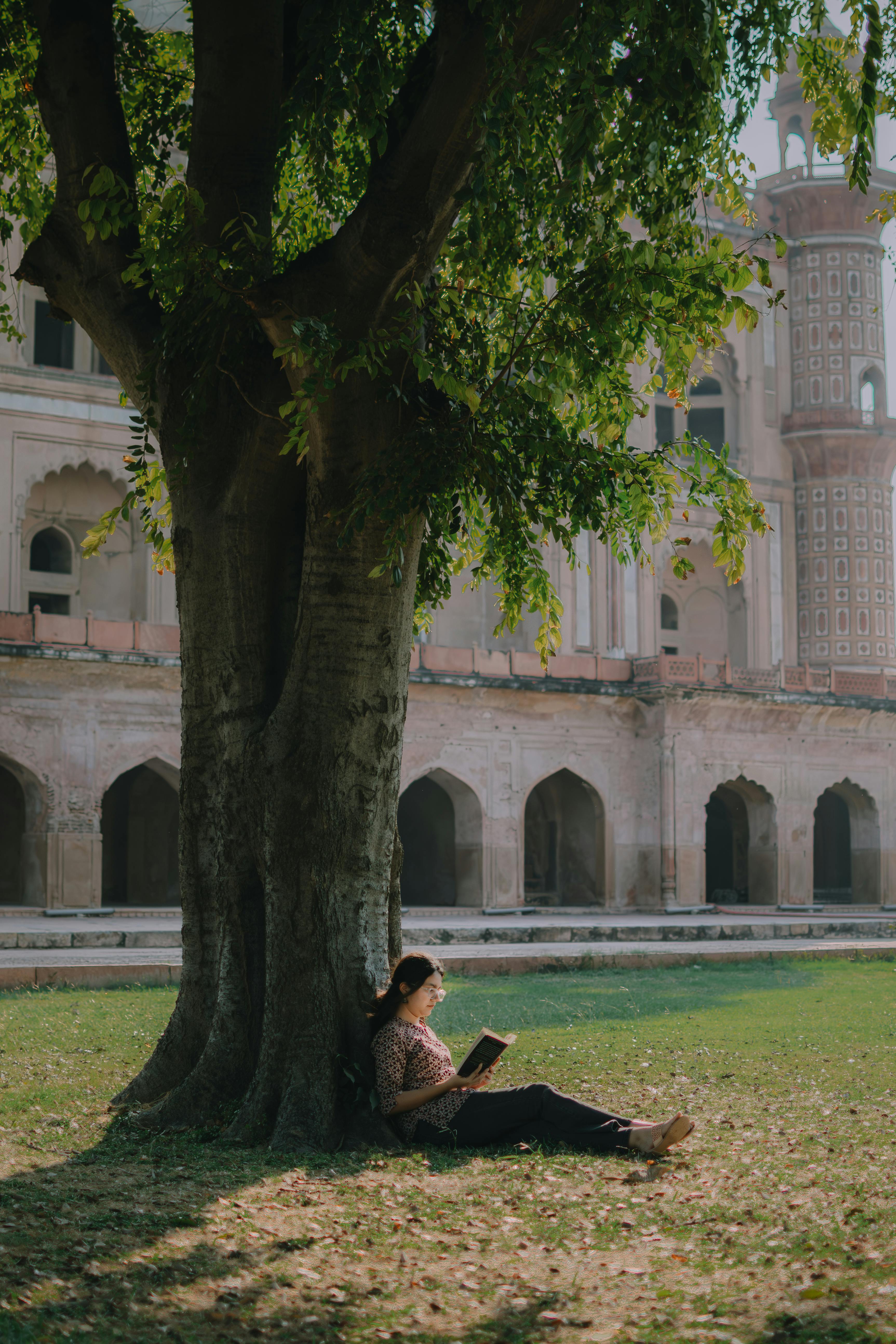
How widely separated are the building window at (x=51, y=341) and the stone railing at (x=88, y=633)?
630 centimetres

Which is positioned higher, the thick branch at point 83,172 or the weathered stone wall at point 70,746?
the thick branch at point 83,172

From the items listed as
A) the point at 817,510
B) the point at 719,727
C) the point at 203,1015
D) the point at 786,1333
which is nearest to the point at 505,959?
the point at 203,1015

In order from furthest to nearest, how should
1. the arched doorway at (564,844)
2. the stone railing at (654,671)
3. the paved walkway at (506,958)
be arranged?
1. the arched doorway at (564,844)
2. the stone railing at (654,671)
3. the paved walkway at (506,958)

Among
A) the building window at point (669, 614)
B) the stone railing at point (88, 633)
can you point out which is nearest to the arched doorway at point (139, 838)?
the stone railing at point (88, 633)

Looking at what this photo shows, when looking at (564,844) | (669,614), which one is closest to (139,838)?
(564,844)

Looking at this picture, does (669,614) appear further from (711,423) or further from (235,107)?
(235,107)

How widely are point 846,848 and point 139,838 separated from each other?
1512 centimetres

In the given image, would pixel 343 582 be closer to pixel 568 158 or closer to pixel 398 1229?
pixel 568 158

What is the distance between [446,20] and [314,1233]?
14.0 ft

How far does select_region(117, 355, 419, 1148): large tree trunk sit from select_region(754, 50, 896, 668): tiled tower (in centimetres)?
2449

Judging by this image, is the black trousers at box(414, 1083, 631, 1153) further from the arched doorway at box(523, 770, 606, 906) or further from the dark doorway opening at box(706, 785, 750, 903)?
the dark doorway opening at box(706, 785, 750, 903)

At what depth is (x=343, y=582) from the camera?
208 inches

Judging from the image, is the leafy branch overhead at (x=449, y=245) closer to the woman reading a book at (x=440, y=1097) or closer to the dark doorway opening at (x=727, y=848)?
the woman reading a book at (x=440, y=1097)

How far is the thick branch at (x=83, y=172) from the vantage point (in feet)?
19.1
